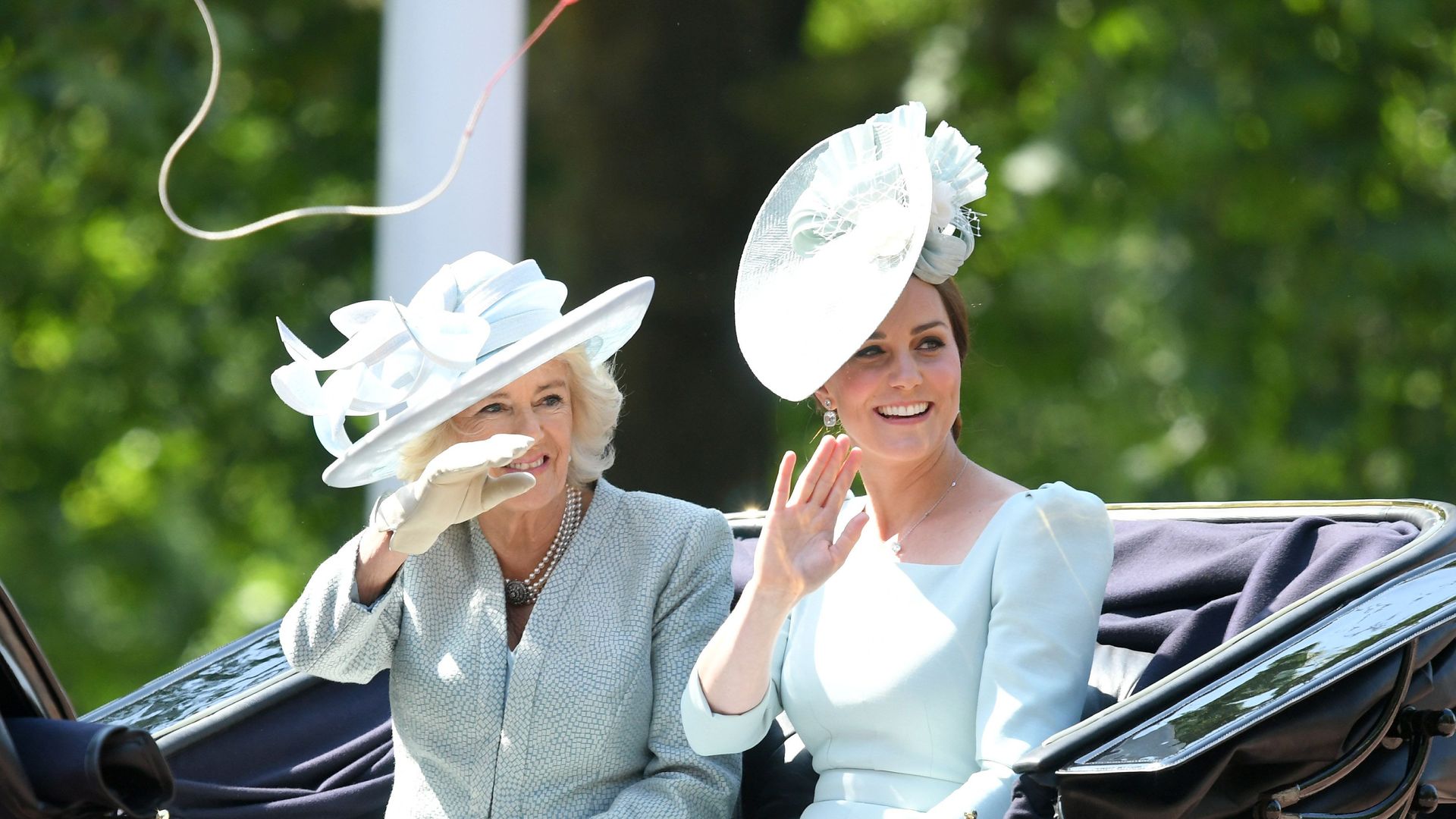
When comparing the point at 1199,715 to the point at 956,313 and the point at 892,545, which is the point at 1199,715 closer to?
the point at 892,545

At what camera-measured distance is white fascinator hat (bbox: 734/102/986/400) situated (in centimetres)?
234

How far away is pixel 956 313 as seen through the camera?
2.44 metres

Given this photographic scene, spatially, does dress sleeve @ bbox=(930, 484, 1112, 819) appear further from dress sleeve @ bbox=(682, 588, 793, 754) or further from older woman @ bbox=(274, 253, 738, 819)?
older woman @ bbox=(274, 253, 738, 819)

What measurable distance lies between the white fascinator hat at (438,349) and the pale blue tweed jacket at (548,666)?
0.21m

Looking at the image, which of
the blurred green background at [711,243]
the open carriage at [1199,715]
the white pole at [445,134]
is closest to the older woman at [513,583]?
the open carriage at [1199,715]

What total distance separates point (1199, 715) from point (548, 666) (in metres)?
0.96

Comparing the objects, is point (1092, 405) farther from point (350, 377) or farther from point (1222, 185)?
point (350, 377)

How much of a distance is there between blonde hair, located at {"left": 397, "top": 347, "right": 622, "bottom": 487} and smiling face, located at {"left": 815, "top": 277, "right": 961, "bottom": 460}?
39cm

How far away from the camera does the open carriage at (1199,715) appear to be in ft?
6.10

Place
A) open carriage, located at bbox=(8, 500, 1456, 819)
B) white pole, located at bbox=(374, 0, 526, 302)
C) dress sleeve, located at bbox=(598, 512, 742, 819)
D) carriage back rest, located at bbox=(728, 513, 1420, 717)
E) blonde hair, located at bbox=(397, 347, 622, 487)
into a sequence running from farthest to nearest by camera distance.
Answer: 1. white pole, located at bbox=(374, 0, 526, 302)
2. blonde hair, located at bbox=(397, 347, 622, 487)
3. dress sleeve, located at bbox=(598, 512, 742, 819)
4. carriage back rest, located at bbox=(728, 513, 1420, 717)
5. open carriage, located at bbox=(8, 500, 1456, 819)

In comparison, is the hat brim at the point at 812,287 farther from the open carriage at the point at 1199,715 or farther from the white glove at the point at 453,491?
the open carriage at the point at 1199,715

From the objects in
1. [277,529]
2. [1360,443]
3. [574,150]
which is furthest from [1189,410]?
[277,529]

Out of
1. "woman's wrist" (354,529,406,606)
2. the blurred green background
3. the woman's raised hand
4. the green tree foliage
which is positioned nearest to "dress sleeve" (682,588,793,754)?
the woman's raised hand

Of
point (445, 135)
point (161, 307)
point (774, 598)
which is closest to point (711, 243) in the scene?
point (445, 135)
